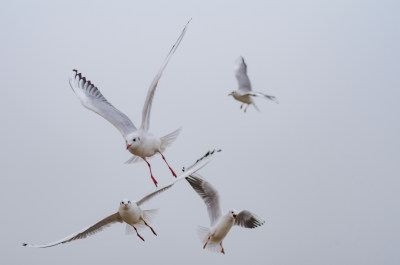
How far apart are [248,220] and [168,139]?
2.59 ft

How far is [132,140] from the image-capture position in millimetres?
3205

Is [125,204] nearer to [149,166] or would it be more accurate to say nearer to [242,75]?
[149,166]

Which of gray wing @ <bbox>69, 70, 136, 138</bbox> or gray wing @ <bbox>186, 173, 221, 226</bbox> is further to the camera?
gray wing @ <bbox>186, 173, 221, 226</bbox>

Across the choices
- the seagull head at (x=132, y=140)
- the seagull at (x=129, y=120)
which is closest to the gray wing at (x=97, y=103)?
the seagull at (x=129, y=120)

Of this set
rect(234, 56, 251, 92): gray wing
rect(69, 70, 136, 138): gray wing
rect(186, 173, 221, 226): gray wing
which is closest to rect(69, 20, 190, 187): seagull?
rect(69, 70, 136, 138): gray wing

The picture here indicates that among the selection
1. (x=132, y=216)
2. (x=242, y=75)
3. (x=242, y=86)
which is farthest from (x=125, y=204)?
(x=242, y=75)

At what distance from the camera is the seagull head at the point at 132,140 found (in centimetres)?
320

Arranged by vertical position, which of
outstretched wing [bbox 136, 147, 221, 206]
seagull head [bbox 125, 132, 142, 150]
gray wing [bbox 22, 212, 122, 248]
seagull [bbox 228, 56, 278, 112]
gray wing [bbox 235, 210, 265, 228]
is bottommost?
gray wing [bbox 235, 210, 265, 228]

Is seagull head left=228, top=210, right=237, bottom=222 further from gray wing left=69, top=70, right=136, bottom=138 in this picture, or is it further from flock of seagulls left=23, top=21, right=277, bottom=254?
gray wing left=69, top=70, right=136, bottom=138

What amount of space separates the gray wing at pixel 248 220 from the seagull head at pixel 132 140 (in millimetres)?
882

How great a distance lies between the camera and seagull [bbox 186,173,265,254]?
3717mm

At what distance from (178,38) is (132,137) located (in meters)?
0.54

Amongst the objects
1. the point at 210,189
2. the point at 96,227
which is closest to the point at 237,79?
the point at 210,189

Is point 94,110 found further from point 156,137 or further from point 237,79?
point 237,79
